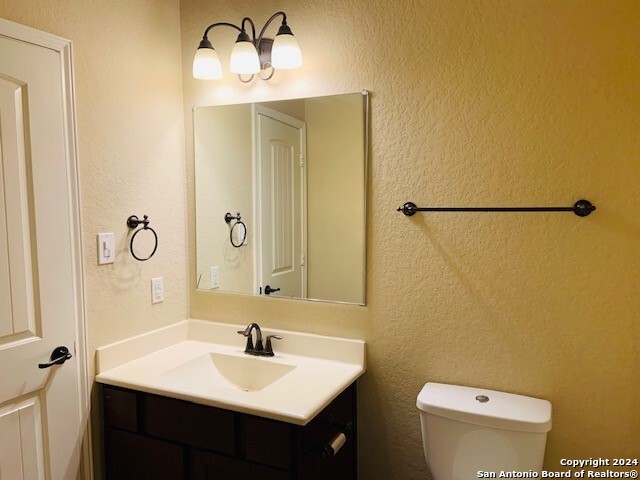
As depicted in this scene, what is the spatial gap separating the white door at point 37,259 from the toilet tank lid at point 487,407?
1298 millimetres

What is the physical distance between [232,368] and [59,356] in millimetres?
674

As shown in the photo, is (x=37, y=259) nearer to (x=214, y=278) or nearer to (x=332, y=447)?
(x=214, y=278)

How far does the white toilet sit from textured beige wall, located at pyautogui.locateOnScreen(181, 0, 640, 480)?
4.9 inches

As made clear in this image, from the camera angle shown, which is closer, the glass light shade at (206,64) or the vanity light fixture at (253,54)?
the vanity light fixture at (253,54)

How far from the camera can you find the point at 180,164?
224 centimetres

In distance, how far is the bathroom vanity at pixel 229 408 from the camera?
1568 mm

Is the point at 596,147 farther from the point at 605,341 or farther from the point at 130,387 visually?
the point at 130,387

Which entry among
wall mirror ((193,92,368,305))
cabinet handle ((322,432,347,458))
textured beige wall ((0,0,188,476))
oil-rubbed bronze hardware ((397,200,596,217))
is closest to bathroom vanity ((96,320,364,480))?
cabinet handle ((322,432,347,458))

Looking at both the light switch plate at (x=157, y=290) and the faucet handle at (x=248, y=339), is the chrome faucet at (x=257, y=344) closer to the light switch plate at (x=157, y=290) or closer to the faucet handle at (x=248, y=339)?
the faucet handle at (x=248, y=339)

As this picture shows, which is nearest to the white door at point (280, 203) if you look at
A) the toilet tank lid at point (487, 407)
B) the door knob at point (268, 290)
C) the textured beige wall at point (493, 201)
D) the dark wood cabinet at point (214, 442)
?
the door knob at point (268, 290)

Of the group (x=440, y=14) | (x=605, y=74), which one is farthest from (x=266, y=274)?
(x=605, y=74)

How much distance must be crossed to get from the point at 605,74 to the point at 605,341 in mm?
888

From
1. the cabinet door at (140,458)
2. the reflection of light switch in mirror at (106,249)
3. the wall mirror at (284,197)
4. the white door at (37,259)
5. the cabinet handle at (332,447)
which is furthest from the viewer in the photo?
the wall mirror at (284,197)

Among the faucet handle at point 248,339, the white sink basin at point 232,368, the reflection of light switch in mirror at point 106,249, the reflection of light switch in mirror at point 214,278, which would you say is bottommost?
the white sink basin at point 232,368
